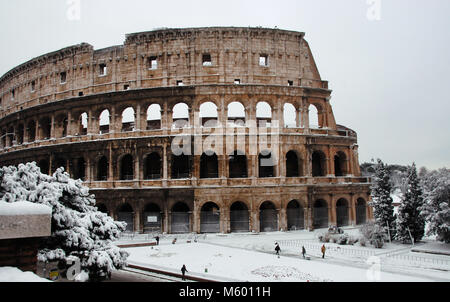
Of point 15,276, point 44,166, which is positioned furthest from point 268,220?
point 15,276

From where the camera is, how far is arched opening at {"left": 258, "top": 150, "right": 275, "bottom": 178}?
26.8m

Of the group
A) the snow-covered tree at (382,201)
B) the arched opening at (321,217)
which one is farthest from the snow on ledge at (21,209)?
the arched opening at (321,217)

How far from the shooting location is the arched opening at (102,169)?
28967 millimetres

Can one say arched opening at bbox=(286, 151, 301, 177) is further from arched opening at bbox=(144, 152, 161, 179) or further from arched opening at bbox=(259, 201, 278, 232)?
A: arched opening at bbox=(144, 152, 161, 179)

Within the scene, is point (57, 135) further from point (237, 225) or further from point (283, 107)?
point (283, 107)

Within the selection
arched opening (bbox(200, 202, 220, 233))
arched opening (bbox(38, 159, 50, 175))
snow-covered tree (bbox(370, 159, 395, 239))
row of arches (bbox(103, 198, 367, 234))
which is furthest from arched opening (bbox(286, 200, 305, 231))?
arched opening (bbox(38, 159, 50, 175))

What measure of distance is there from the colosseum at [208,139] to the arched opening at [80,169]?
0.09 m

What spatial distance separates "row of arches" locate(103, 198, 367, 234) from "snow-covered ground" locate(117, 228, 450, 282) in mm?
1896

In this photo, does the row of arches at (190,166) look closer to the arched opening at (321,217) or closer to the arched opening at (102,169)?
the arched opening at (102,169)

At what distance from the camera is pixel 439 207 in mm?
20953

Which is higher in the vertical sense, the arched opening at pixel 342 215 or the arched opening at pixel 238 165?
the arched opening at pixel 238 165
